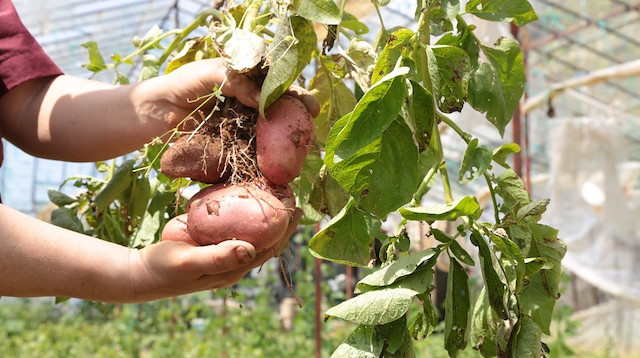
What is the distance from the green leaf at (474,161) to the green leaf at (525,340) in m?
→ 0.14

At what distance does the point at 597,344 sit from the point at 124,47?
17.5ft

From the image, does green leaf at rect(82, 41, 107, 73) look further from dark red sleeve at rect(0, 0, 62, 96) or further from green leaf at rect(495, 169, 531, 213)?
green leaf at rect(495, 169, 531, 213)

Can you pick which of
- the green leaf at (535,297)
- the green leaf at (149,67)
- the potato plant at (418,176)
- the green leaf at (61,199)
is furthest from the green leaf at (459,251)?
the green leaf at (61,199)

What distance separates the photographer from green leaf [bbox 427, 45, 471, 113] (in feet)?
2.28

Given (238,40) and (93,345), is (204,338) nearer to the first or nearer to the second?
(93,345)

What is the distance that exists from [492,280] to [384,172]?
140 mm

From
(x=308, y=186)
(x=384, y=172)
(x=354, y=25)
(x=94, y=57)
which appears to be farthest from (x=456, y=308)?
(x=94, y=57)

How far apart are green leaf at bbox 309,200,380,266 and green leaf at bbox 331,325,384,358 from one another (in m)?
0.08

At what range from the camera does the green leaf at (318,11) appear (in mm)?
706

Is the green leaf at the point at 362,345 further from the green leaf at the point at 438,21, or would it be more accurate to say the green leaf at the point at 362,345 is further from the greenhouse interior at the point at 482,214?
the green leaf at the point at 438,21

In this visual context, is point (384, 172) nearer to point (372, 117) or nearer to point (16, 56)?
point (372, 117)

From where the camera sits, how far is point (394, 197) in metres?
0.67

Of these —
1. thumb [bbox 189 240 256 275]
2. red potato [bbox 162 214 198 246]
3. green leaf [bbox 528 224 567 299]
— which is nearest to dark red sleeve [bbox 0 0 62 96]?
red potato [bbox 162 214 198 246]

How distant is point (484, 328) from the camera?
2.29 feet
